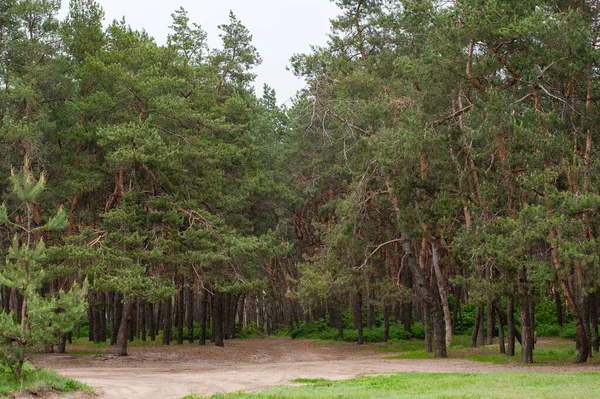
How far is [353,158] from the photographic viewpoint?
33656mm

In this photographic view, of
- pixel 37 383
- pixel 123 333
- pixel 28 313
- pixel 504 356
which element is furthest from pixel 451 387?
pixel 123 333

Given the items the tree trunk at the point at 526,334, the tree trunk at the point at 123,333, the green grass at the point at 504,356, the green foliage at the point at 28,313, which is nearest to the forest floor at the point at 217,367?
the tree trunk at the point at 123,333

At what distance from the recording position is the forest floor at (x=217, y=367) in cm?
1828

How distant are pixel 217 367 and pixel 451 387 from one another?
13485 mm

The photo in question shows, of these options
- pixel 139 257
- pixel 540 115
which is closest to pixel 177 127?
pixel 139 257

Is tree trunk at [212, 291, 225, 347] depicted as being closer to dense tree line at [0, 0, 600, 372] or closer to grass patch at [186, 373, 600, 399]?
dense tree line at [0, 0, 600, 372]

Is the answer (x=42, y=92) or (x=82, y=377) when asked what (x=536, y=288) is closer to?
(x=82, y=377)

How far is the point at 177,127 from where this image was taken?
119 feet

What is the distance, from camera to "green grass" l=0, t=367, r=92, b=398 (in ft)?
50.0

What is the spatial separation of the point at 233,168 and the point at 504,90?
1976cm

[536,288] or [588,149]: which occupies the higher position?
[588,149]

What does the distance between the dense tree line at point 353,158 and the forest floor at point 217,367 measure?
A: 2170 mm

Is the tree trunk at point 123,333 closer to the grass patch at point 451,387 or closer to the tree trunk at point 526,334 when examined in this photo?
the grass patch at point 451,387

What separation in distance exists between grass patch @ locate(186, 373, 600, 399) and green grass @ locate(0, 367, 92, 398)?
10.8 ft
